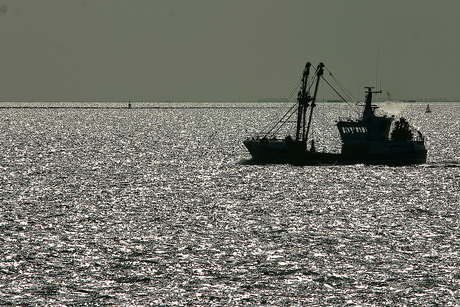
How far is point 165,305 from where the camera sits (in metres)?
27.7

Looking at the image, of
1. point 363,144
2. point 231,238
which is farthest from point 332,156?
point 231,238

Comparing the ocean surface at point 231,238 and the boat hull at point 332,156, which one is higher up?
the boat hull at point 332,156

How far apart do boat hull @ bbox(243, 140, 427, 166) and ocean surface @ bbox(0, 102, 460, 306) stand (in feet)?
20.7

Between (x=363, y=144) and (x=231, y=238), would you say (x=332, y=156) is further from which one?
(x=231, y=238)

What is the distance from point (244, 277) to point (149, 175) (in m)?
49.9

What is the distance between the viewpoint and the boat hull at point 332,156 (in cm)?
8594

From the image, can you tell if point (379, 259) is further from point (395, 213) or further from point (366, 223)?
point (395, 213)

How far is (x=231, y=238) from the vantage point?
136 feet

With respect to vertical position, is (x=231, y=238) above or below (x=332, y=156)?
below

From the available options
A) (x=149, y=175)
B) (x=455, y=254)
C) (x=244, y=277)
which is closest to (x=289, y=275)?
(x=244, y=277)

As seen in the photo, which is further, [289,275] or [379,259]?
[379,259]

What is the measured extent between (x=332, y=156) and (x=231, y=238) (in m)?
48.3

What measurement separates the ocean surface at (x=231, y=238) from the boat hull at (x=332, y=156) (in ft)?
20.7

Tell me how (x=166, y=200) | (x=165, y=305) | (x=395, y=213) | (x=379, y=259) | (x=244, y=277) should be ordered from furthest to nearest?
(x=166, y=200) → (x=395, y=213) → (x=379, y=259) → (x=244, y=277) → (x=165, y=305)
